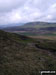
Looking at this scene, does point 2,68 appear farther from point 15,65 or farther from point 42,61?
point 42,61

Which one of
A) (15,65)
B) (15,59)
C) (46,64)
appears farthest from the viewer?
(15,59)

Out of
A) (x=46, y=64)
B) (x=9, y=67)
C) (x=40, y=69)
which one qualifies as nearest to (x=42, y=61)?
(x=46, y=64)

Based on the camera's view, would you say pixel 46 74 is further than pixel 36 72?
No

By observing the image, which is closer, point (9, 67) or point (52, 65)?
point (9, 67)

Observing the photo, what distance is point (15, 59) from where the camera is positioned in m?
25.3

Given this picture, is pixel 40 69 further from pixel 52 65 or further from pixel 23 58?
pixel 23 58

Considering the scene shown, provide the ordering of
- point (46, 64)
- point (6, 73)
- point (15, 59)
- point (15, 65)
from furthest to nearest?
point (15, 59)
point (46, 64)
point (15, 65)
point (6, 73)

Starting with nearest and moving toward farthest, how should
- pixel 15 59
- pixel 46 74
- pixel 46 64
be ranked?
pixel 46 74 → pixel 46 64 → pixel 15 59

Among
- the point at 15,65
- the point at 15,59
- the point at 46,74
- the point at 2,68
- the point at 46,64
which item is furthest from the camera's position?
the point at 15,59

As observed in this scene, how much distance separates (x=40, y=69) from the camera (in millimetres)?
21391

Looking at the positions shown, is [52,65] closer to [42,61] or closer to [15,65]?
[42,61]

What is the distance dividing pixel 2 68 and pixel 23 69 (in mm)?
3561

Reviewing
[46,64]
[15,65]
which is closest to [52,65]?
[46,64]

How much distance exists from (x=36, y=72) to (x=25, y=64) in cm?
337
